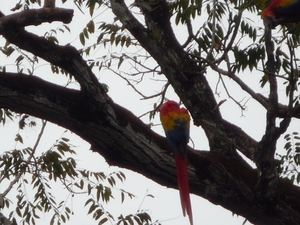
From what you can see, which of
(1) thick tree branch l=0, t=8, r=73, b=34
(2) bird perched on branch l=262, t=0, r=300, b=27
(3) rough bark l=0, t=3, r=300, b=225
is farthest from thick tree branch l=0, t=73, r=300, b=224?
(2) bird perched on branch l=262, t=0, r=300, b=27

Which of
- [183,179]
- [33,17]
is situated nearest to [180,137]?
[183,179]

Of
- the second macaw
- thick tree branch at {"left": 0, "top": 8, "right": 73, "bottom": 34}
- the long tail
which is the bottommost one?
the long tail

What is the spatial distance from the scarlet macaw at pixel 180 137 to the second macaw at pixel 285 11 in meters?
0.91

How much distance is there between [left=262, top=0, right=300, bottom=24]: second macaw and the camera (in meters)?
3.77

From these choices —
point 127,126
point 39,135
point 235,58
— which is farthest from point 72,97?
point 39,135

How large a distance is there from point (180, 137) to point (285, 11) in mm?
1203

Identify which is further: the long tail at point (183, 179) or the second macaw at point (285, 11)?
the second macaw at point (285, 11)

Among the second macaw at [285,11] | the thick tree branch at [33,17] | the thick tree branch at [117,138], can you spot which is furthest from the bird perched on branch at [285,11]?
the thick tree branch at [33,17]

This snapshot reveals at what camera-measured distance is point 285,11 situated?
3.79 meters

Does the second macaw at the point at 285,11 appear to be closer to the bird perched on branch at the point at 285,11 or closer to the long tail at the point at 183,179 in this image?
the bird perched on branch at the point at 285,11

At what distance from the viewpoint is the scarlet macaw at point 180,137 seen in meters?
3.09

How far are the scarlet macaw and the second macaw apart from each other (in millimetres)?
907

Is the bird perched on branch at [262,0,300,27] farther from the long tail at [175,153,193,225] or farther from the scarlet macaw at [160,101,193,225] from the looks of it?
the long tail at [175,153,193,225]

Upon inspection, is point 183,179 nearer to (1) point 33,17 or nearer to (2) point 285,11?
(1) point 33,17
